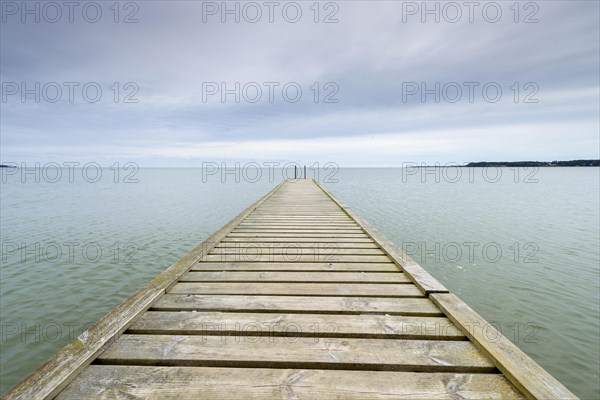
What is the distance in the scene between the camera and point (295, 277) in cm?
321

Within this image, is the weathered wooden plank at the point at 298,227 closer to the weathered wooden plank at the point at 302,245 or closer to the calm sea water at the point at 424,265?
the weathered wooden plank at the point at 302,245

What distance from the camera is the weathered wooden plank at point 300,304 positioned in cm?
243

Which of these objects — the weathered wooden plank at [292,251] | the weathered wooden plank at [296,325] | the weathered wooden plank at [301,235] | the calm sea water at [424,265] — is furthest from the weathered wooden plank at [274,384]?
the weathered wooden plank at [301,235]

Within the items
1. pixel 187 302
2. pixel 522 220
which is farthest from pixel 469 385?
pixel 522 220

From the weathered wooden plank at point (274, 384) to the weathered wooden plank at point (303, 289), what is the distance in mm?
1074

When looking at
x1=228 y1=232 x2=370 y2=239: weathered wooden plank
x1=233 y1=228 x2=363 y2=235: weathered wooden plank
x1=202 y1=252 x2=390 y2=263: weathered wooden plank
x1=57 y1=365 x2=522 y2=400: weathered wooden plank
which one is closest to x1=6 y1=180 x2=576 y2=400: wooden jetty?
x1=57 y1=365 x2=522 y2=400: weathered wooden plank

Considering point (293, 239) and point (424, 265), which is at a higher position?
point (293, 239)

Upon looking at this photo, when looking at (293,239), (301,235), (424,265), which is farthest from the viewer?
(424,265)

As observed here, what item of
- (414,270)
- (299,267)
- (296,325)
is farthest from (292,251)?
(296,325)

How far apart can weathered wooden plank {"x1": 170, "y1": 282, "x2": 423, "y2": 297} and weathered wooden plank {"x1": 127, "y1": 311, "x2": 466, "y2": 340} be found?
424 millimetres

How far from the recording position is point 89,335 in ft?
6.40

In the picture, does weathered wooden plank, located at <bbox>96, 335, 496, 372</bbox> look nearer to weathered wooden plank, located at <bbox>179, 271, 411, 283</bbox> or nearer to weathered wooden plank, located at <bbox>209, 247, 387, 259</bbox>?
weathered wooden plank, located at <bbox>179, 271, 411, 283</bbox>

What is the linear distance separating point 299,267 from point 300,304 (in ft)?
3.29

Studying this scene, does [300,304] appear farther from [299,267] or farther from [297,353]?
[299,267]
